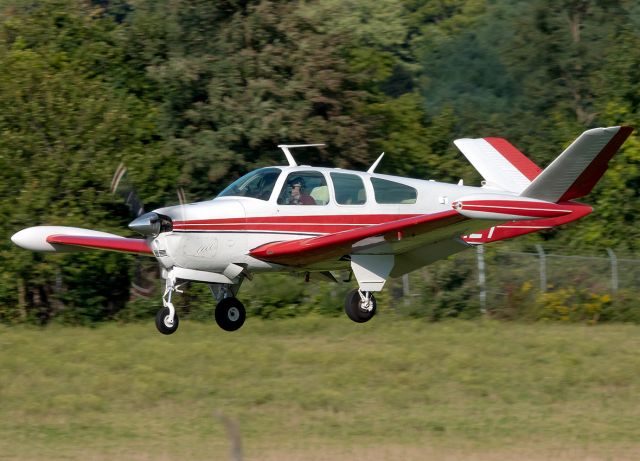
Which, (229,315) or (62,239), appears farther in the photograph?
(62,239)

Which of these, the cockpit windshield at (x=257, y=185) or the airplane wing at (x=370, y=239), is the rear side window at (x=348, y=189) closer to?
the airplane wing at (x=370, y=239)

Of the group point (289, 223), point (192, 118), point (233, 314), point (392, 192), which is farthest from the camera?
point (192, 118)

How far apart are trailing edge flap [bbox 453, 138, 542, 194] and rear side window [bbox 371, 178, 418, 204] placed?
2322 millimetres

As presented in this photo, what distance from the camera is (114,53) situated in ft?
120

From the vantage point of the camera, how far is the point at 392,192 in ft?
57.5

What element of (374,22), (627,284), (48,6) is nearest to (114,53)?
(48,6)

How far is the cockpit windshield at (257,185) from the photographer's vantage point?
1688 centimetres

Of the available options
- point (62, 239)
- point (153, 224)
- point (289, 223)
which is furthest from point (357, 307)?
point (62, 239)

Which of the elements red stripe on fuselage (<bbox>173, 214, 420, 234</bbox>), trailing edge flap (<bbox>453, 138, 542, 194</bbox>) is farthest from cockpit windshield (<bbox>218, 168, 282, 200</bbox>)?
trailing edge flap (<bbox>453, 138, 542, 194</bbox>)

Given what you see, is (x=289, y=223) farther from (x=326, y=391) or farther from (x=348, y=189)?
(x=326, y=391)

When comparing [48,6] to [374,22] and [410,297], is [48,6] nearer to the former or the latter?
[410,297]

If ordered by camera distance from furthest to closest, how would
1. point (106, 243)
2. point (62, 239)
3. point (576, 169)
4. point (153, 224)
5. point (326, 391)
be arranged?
point (326, 391) → point (62, 239) → point (106, 243) → point (153, 224) → point (576, 169)

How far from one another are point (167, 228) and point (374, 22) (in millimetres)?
50348

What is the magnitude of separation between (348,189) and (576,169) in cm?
329
